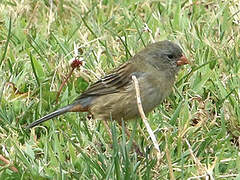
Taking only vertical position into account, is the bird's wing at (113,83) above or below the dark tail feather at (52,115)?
above

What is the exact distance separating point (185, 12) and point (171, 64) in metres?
1.68

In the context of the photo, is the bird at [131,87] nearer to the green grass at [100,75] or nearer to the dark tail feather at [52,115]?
the dark tail feather at [52,115]

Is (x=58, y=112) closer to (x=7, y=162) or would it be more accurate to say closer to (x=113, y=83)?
(x=113, y=83)

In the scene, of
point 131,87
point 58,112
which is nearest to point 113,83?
point 131,87

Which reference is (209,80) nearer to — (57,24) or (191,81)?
(191,81)

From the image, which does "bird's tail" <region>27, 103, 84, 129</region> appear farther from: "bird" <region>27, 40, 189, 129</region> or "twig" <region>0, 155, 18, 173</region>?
"twig" <region>0, 155, 18, 173</region>

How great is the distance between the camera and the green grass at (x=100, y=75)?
4.67 metres

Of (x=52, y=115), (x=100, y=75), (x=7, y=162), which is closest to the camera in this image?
(x=7, y=162)

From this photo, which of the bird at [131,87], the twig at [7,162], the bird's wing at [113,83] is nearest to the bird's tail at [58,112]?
the bird at [131,87]

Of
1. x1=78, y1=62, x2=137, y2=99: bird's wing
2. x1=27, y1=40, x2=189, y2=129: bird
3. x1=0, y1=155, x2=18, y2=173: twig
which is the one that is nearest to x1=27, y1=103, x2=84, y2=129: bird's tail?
x1=27, y1=40, x2=189, y2=129: bird

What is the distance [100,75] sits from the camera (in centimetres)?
605

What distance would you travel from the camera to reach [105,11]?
743 centimetres

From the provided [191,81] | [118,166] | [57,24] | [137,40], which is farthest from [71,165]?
[57,24]

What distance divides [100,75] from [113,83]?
548 mm
